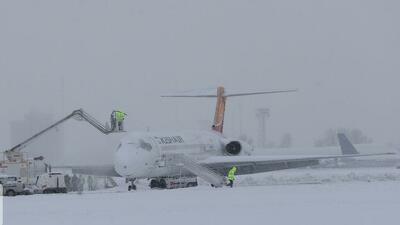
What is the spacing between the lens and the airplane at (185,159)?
39.1 m

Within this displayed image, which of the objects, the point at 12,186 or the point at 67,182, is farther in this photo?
the point at 67,182

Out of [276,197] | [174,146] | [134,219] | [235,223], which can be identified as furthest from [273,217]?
[174,146]

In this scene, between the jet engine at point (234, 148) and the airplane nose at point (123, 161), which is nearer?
the airplane nose at point (123, 161)

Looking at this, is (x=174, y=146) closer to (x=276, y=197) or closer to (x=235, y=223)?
(x=276, y=197)

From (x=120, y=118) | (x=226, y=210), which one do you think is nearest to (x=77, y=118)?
(x=120, y=118)

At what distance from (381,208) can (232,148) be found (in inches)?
1103

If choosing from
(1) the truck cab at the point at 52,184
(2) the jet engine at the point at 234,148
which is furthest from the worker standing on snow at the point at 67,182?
(2) the jet engine at the point at 234,148

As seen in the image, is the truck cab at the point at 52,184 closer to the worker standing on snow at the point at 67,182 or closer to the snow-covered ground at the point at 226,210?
the worker standing on snow at the point at 67,182

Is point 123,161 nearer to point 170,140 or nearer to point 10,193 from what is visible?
point 170,140

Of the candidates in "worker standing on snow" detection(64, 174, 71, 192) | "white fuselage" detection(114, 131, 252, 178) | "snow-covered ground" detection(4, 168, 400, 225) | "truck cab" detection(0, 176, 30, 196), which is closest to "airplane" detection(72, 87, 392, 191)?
"white fuselage" detection(114, 131, 252, 178)

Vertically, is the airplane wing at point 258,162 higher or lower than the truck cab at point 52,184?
higher

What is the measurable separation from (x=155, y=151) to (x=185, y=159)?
3182 mm

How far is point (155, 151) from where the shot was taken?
40312 mm

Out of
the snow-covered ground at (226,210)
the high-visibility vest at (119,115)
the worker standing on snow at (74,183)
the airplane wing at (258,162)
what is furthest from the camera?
the worker standing on snow at (74,183)
